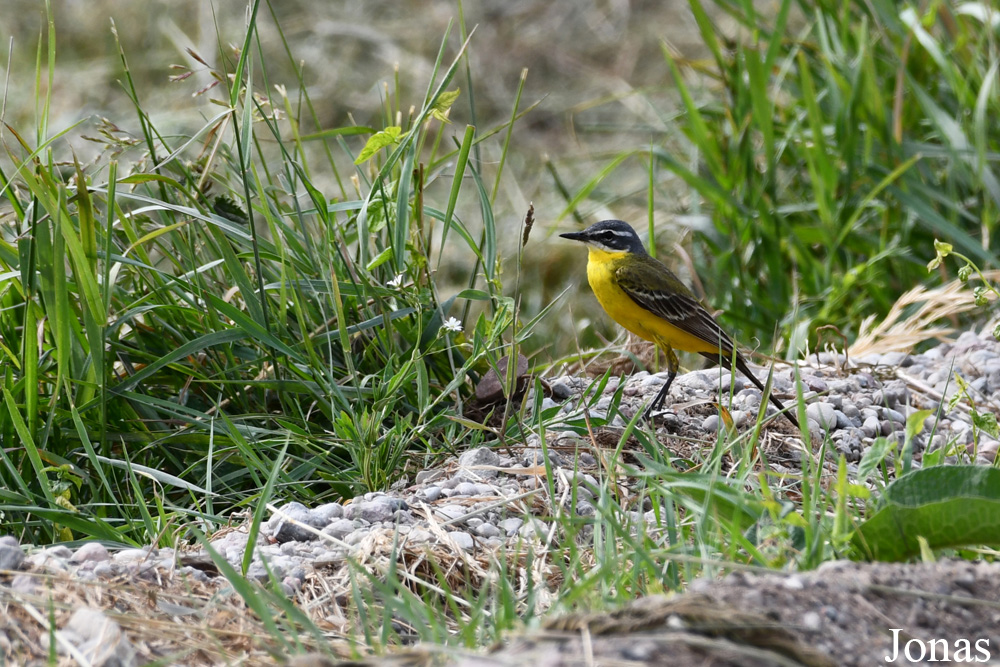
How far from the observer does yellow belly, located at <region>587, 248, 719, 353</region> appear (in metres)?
4.57

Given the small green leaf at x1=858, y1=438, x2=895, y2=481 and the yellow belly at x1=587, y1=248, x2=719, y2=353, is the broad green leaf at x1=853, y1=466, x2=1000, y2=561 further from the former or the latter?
the yellow belly at x1=587, y1=248, x2=719, y2=353

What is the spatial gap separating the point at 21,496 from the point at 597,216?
5.07m

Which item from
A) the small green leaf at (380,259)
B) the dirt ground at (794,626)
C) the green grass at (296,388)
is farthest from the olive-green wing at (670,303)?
the dirt ground at (794,626)

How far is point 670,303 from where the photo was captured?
15.1 feet

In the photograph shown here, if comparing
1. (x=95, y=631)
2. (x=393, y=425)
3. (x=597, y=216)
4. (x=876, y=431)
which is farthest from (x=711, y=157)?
(x=95, y=631)

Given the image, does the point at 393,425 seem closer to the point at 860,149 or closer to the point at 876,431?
the point at 876,431

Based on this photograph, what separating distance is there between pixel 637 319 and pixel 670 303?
0.17 metres

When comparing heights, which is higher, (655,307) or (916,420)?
(916,420)

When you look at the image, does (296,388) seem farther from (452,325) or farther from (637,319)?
(637,319)

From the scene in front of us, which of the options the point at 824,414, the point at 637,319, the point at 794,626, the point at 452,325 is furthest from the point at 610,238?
the point at 794,626

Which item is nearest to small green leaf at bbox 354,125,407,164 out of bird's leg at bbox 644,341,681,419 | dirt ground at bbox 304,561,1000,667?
bird's leg at bbox 644,341,681,419

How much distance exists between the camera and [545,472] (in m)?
3.09

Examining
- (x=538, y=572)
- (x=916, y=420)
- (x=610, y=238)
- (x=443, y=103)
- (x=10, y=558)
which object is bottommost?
(x=538, y=572)

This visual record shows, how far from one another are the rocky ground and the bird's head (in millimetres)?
1060
